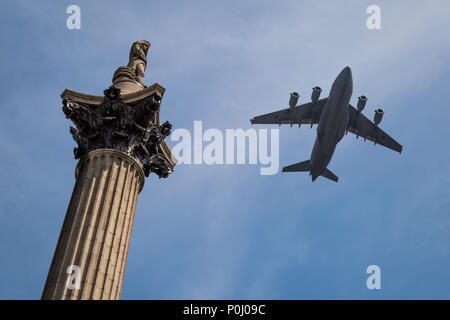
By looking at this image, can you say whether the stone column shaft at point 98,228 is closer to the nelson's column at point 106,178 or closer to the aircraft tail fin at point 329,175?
the nelson's column at point 106,178

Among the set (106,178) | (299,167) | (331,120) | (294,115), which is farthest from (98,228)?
(299,167)

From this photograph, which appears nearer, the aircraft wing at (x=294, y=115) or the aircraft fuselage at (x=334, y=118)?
the aircraft fuselage at (x=334, y=118)

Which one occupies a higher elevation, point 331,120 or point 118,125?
point 331,120

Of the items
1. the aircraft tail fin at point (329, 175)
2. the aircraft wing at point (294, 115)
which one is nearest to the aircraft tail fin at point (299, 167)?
the aircraft tail fin at point (329, 175)

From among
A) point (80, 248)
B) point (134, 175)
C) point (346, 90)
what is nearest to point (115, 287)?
point (80, 248)

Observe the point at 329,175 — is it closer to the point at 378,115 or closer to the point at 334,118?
the point at 378,115

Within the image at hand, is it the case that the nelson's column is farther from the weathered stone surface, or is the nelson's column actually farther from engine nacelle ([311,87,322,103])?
engine nacelle ([311,87,322,103])
